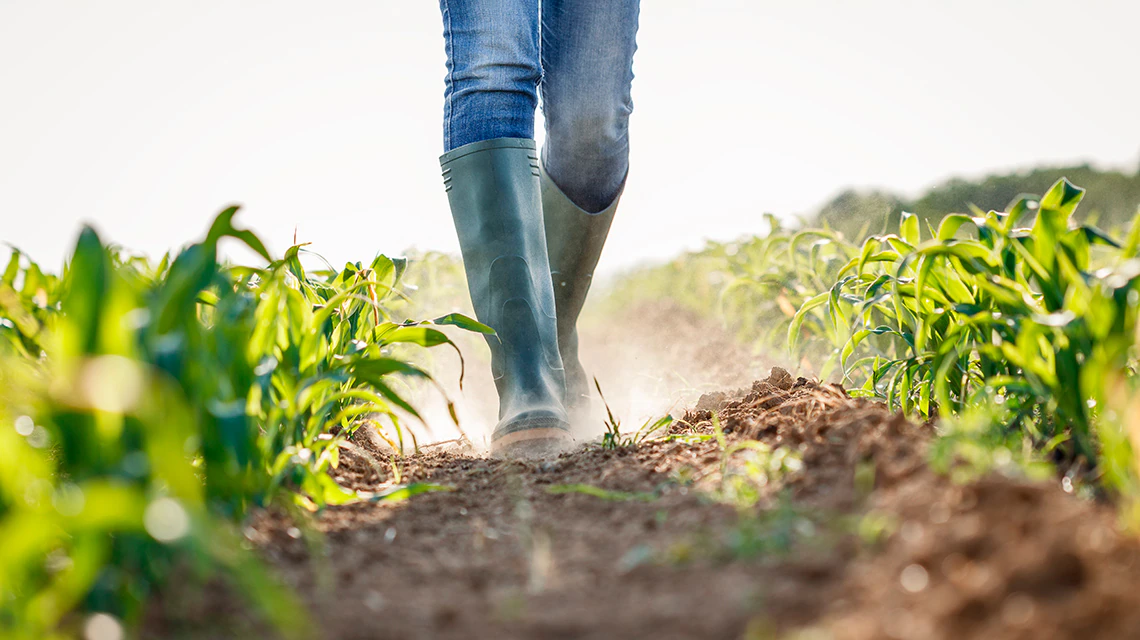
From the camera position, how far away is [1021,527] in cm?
70

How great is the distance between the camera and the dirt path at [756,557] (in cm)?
65

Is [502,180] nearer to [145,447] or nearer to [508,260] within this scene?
[508,260]

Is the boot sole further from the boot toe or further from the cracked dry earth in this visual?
the cracked dry earth

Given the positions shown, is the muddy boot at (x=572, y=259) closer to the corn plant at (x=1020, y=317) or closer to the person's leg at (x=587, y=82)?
the person's leg at (x=587, y=82)

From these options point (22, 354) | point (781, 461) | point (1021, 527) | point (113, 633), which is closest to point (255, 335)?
point (113, 633)

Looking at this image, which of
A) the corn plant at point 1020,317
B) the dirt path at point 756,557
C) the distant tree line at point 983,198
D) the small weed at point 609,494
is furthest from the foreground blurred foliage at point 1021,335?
the distant tree line at point 983,198

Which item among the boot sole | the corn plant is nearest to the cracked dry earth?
the corn plant

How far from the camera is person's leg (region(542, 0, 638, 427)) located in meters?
2.12

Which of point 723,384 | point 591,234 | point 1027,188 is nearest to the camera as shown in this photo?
point 591,234

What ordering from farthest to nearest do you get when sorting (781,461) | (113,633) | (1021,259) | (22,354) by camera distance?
(22,354) → (1021,259) → (781,461) → (113,633)

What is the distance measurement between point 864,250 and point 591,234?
42.0 inches

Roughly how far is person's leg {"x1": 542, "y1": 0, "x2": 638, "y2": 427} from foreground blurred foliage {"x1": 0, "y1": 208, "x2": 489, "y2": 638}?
1183mm

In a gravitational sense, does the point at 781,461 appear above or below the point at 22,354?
below

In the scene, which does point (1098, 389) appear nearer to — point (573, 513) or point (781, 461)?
point (781, 461)
